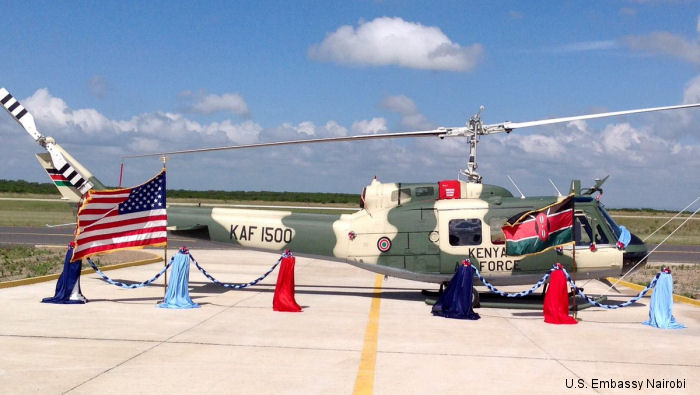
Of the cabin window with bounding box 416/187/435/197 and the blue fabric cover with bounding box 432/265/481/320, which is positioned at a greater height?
the cabin window with bounding box 416/187/435/197

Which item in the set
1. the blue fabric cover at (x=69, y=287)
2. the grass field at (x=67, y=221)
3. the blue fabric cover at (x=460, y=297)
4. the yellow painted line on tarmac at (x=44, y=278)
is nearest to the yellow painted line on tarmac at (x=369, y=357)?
the blue fabric cover at (x=460, y=297)

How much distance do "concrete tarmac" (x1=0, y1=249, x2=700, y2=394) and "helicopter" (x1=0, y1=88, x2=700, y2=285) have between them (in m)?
1.06

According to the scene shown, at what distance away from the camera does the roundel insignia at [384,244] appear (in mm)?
15052

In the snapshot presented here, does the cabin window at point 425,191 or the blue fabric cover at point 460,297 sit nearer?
the blue fabric cover at point 460,297

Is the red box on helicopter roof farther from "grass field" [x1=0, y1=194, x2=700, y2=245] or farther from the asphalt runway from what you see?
"grass field" [x1=0, y1=194, x2=700, y2=245]

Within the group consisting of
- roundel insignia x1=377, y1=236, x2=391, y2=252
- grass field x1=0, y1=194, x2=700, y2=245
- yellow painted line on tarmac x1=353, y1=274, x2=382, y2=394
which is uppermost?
grass field x1=0, y1=194, x2=700, y2=245

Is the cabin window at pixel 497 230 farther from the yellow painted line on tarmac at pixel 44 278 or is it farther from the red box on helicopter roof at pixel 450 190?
the yellow painted line on tarmac at pixel 44 278

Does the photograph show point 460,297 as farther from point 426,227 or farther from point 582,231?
point 582,231

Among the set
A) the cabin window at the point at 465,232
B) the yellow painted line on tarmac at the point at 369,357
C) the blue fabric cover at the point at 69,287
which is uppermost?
the cabin window at the point at 465,232

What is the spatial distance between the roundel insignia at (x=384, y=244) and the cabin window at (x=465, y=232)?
145 cm

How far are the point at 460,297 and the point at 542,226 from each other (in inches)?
92.9

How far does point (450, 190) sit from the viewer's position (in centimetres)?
1509

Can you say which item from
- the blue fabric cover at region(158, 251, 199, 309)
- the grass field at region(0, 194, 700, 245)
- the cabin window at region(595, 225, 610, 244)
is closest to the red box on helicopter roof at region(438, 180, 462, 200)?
the cabin window at region(595, 225, 610, 244)

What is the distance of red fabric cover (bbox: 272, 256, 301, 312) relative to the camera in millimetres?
13625
